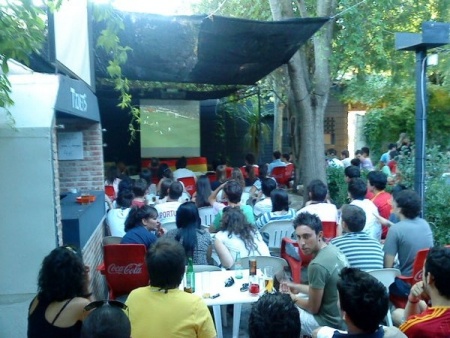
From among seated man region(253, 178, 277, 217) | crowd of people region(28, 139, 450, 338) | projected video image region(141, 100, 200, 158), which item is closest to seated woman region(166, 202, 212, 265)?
crowd of people region(28, 139, 450, 338)

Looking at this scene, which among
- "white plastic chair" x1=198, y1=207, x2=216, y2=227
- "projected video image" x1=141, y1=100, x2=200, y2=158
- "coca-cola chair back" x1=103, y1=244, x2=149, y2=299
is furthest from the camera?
"projected video image" x1=141, y1=100, x2=200, y2=158

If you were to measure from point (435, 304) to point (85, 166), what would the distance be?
17.4 ft

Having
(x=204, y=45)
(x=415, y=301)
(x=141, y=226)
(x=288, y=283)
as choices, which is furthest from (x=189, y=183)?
(x=415, y=301)

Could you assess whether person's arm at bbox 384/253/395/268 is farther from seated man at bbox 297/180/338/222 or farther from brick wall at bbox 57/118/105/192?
brick wall at bbox 57/118/105/192

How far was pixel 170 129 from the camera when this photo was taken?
17406 mm

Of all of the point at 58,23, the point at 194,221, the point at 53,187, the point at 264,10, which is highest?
the point at 264,10

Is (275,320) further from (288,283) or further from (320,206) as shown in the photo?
(320,206)

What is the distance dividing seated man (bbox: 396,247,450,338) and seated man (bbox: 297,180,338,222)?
312 centimetres

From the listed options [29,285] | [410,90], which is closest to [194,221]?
[29,285]

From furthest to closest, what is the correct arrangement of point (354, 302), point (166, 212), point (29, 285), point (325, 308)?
1. point (166, 212)
2. point (29, 285)
3. point (325, 308)
4. point (354, 302)

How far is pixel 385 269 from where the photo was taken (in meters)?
4.44

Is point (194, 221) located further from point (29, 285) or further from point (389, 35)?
point (389, 35)

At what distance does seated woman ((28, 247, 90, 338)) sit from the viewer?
280cm

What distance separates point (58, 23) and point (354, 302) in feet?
12.7
